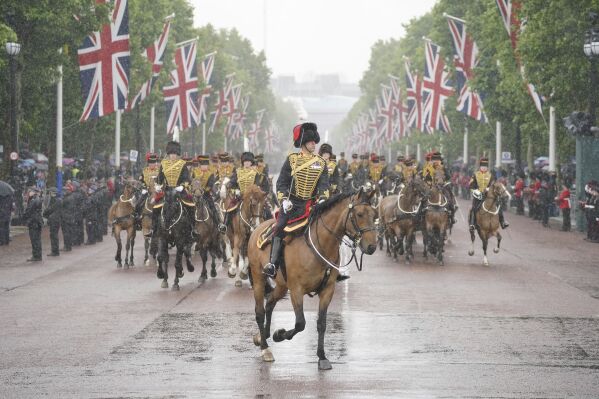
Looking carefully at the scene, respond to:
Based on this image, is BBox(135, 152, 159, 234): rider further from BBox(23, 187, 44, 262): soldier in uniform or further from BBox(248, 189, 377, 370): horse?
BBox(248, 189, 377, 370): horse

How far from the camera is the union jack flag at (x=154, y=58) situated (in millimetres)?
58625

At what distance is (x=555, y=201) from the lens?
49.3 metres

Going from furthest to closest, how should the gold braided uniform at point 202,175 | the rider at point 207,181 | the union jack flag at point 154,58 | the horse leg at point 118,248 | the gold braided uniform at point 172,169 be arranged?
the union jack flag at point 154,58 < the gold braided uniform at point 202,175 < the horse leg at point 118,248 < the rider at point 207,181 < the gold braided uniform at point 172,169

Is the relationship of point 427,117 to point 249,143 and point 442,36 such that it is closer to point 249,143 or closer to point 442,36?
point 442,36

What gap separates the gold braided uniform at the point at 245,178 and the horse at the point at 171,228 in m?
1.30

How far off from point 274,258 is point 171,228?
902cm

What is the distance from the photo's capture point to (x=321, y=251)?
14.1 meters

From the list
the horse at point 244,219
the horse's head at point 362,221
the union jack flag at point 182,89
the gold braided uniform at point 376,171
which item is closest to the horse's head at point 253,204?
the horse at point 244,219

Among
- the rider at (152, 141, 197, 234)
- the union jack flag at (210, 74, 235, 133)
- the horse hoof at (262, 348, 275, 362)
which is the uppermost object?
the union jack flag at (210, 74, 235, 133)

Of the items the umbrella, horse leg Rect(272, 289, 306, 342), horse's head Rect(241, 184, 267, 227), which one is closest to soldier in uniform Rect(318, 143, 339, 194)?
horse's head Rect(241, 184, 267, 227)

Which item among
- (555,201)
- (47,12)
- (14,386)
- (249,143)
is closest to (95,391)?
(14,386)

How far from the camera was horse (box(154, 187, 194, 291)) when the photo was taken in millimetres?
22906

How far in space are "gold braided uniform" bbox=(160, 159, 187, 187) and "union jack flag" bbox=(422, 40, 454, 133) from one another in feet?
158

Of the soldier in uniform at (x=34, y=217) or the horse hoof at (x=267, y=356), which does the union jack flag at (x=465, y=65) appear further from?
the horse hoof at (x=267, y=356)
